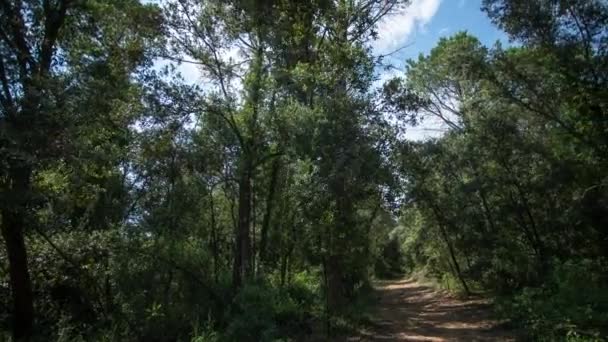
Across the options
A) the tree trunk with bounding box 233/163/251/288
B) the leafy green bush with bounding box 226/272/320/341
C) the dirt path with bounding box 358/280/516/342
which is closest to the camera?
the leafy green bush with bounding box 226/272/320/341

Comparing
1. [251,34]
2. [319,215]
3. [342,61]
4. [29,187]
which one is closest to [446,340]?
[319,215]

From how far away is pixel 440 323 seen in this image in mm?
13992

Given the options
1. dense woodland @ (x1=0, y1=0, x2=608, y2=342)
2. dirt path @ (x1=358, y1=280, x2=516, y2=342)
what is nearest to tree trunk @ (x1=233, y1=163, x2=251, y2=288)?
dense woodland @ (x1=0, y1=0, x2=608, y2=342)

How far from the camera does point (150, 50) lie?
43.1ft

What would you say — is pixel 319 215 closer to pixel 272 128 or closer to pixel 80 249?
pixel 272 128

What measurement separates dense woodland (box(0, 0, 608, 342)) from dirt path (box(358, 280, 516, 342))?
83cm

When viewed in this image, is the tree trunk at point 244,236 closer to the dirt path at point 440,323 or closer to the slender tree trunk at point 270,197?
the slender tree trunk at point 270,197

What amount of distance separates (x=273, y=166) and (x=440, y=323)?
760cm

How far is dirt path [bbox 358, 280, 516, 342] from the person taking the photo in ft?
35.6

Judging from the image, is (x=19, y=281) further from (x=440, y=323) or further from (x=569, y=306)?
(x=569, y=306)

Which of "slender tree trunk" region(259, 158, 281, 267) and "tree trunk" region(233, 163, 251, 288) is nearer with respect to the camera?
"tree trunk" region(233, 163, 251, 288)

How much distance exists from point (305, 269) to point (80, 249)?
10.6 m

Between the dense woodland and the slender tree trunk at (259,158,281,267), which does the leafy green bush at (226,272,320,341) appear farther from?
the slender tree trunk at (259,158,281,267)

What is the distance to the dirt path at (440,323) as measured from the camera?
10844mm
